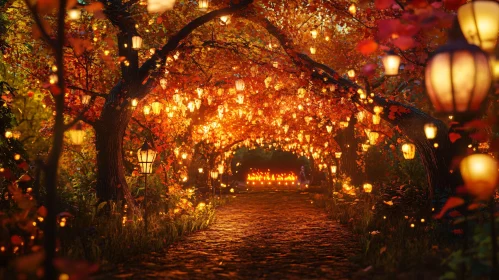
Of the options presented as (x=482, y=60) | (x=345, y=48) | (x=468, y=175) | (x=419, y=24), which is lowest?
(x=468, y=175)

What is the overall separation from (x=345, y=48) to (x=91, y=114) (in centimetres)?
1358

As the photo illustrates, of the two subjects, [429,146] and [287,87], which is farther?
[287,87]

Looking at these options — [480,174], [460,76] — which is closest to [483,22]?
[460,76]

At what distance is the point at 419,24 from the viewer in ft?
16.4

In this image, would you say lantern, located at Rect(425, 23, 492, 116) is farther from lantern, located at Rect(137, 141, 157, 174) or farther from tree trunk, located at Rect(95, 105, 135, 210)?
tree trunk, located at Rect(95, 105, 135, 210)

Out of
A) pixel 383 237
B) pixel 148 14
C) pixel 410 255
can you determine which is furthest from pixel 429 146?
pixel 148 14

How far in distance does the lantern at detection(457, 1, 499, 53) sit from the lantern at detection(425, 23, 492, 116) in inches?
11.8

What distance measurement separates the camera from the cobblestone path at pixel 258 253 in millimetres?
7902

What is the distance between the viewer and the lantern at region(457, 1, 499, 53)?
508cm

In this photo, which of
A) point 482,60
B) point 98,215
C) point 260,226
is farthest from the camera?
point 260,226

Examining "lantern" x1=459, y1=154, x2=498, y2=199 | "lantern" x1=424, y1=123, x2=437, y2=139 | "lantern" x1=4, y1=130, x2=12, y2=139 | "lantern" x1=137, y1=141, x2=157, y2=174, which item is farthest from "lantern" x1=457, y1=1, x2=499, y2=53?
"lantern" x1=4, y1=130, x2=12, y2=139

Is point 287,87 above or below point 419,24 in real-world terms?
above

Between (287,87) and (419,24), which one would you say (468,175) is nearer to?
(419,24)

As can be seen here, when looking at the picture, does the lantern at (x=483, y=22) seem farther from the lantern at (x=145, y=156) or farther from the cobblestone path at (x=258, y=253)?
the lantern at (x=145, y=156)
